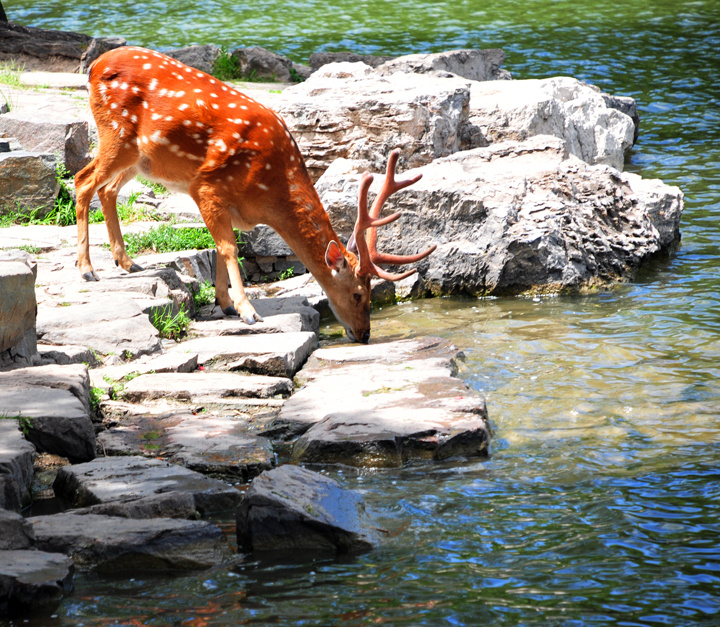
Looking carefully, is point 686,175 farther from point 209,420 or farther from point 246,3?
point 246,3

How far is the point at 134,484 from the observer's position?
4207 mm

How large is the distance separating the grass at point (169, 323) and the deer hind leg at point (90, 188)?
31.6 inches

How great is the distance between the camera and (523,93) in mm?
10648

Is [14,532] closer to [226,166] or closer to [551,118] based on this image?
[226,166]

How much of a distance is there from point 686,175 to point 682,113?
3673mm

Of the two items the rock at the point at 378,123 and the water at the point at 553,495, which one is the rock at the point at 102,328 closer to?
the water at the point at 553,495

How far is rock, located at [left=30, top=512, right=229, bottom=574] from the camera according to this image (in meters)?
3.62

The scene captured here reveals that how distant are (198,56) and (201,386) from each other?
38.6 feet

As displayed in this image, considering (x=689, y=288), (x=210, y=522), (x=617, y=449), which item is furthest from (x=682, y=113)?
(x=210, y=522)

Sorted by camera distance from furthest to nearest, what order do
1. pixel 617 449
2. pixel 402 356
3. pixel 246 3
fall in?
pixel 246 3 < pixel 402 356 < pixel 617 449

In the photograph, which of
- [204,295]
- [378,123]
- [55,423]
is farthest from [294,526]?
[378,123]

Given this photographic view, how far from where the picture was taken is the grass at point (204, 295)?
779 cm

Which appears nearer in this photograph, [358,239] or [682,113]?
[358,239]

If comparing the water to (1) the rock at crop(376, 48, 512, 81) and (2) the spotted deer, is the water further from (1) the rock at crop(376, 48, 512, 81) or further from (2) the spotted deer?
(1) the rock at crop(376, 48, 512, 81)
